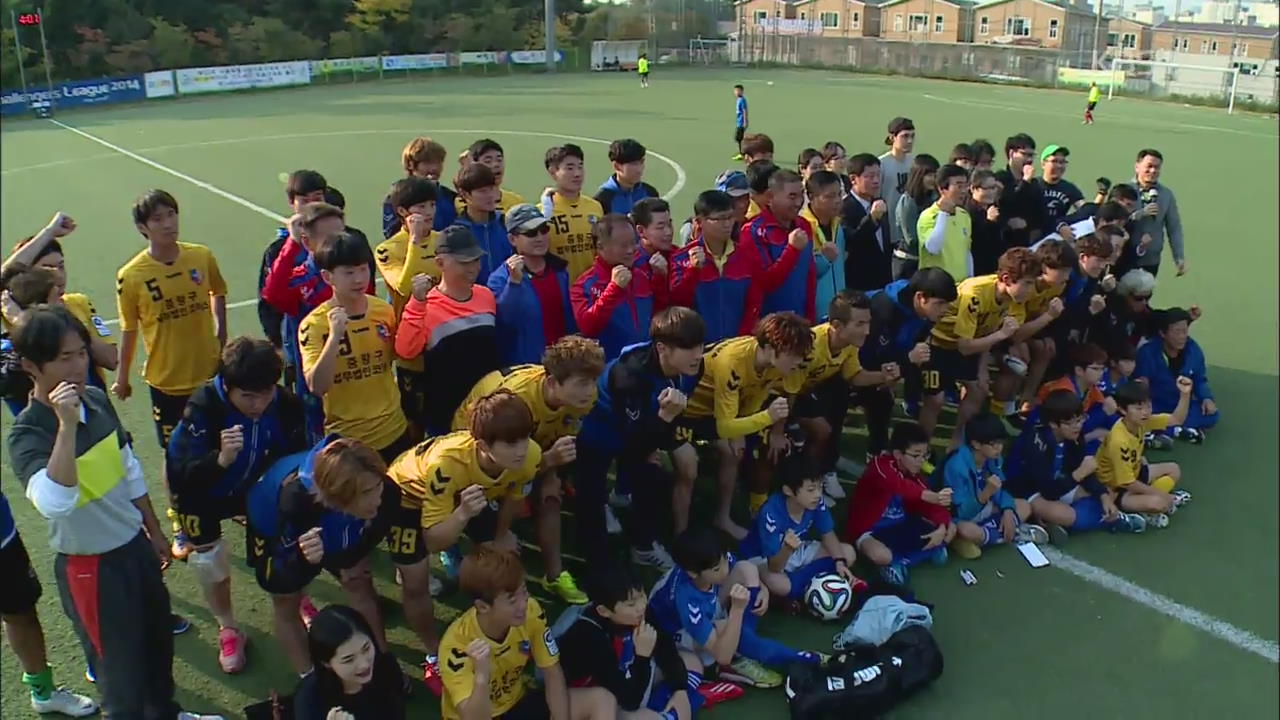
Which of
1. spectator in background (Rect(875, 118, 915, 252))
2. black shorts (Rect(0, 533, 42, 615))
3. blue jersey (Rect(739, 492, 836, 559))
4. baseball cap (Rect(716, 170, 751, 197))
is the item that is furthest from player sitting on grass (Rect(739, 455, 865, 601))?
spectator in background (Rect(875, 118, 915, 252))

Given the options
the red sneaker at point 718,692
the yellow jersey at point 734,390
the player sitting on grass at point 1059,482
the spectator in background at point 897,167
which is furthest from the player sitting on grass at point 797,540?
the spectator in background at point 897,167

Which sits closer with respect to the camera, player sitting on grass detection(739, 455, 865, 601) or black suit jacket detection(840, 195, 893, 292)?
player sitting on grass detection(739, 455, 865, 601)

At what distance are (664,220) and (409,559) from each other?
2.78m

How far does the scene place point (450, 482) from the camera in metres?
4.19

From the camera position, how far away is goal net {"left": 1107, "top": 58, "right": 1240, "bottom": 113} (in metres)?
34.1

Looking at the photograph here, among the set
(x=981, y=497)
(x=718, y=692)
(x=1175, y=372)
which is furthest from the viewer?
(x=1175, y=372)

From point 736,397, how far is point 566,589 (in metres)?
1.45

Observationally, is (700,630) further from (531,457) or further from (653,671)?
(531,457)

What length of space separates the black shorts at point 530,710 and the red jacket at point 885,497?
2.34m

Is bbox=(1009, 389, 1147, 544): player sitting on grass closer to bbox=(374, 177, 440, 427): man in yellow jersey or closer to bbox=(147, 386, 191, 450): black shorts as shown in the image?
bbox=(374, 177, 440, 427): man in yellow jersey

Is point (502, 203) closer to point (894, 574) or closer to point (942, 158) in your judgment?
point (894, 574)

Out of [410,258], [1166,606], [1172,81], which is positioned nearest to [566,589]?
[410,258]

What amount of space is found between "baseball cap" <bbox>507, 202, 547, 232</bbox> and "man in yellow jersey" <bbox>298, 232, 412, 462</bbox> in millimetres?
930

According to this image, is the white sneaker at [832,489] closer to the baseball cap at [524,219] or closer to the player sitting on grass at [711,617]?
the player sitting on grass at [711,617]
